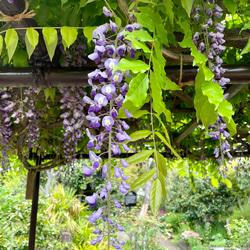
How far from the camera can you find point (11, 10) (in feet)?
2.65

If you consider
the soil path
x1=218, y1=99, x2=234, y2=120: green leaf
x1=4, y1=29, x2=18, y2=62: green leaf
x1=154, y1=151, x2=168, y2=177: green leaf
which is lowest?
the soil path

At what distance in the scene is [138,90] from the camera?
0.53 metres

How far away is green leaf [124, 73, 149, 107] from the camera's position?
0.52 meters

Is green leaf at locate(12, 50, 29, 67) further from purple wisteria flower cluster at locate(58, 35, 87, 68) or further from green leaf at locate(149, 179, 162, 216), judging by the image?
green leaf at locate(149, 179, 162, 216)

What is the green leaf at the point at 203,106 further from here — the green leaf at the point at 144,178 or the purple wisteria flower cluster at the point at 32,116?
the purple wisteria flower cluster at the point at 32,116

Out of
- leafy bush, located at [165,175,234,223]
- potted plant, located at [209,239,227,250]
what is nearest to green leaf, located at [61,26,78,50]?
potted plant, located at [209,239,227,250]

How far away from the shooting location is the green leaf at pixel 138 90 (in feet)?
1.70

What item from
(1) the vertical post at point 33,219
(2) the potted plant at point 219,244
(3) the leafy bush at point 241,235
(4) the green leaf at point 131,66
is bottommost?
(2) the potted plant at point 219,244

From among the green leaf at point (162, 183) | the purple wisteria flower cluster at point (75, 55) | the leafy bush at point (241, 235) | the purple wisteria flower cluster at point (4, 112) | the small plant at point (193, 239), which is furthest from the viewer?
the small plant at point (193, 239)

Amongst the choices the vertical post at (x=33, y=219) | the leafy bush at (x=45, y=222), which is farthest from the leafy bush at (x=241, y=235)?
the vertical post at (x=33, y=219)

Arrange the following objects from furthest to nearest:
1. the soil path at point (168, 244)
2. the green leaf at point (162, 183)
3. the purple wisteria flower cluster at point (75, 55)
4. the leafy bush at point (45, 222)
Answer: the soil path at point (168, 244)
the leafy bush at point (45, 222)
the purple wisteria flower cluster at point (75, 55)
the green leaf at point (162, 183)

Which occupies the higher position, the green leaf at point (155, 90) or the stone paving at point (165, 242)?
the green leaf at point (155, 90)

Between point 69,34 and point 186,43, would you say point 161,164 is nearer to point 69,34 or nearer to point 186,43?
point 186,43

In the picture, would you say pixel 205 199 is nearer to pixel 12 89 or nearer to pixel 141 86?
pixel 12 89
